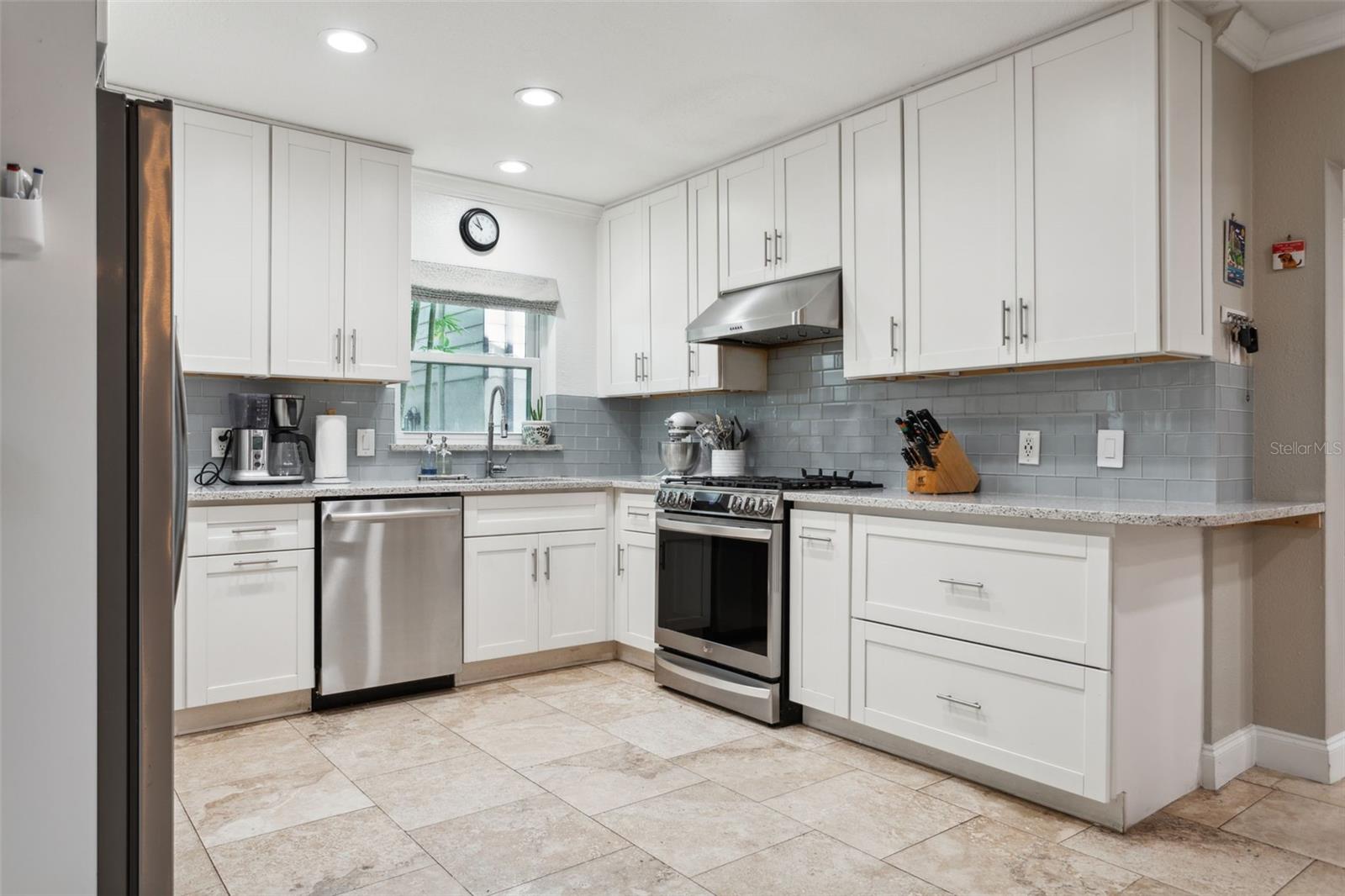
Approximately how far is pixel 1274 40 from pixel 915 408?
67.3 inches

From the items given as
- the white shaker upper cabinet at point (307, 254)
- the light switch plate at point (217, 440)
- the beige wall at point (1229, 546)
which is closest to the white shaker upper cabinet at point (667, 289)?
the white shaker upper cabinet at point (307, 254)

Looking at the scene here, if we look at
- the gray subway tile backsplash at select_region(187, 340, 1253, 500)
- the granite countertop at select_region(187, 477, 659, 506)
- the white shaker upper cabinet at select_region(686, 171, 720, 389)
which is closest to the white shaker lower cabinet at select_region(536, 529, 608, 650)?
the granite countertop at select_region(187, 477, 659, 506)

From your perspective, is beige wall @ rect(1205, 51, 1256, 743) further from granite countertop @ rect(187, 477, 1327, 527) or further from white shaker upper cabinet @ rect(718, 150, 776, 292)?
white shaker upper cabinet @ rect(718, 150, 776, 292)

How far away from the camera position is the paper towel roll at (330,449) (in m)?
3.85

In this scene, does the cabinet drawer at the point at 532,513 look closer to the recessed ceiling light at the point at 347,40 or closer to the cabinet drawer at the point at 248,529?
the cabinet drawer at the point at 248,529

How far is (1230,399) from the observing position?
2.88 metres

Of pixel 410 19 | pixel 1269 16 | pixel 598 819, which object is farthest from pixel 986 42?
pixel 598 819

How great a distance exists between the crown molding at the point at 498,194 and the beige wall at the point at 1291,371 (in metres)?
3.13

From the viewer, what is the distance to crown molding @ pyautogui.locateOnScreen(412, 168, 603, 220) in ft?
14.3

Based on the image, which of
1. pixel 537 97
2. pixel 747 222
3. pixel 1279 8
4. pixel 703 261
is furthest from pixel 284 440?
pixel 1279 8

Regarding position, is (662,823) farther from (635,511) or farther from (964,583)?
(635,511)

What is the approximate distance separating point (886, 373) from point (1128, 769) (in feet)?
5.24

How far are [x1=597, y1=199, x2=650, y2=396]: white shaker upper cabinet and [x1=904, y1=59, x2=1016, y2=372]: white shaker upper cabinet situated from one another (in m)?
1.67

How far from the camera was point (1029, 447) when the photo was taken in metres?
3.24
